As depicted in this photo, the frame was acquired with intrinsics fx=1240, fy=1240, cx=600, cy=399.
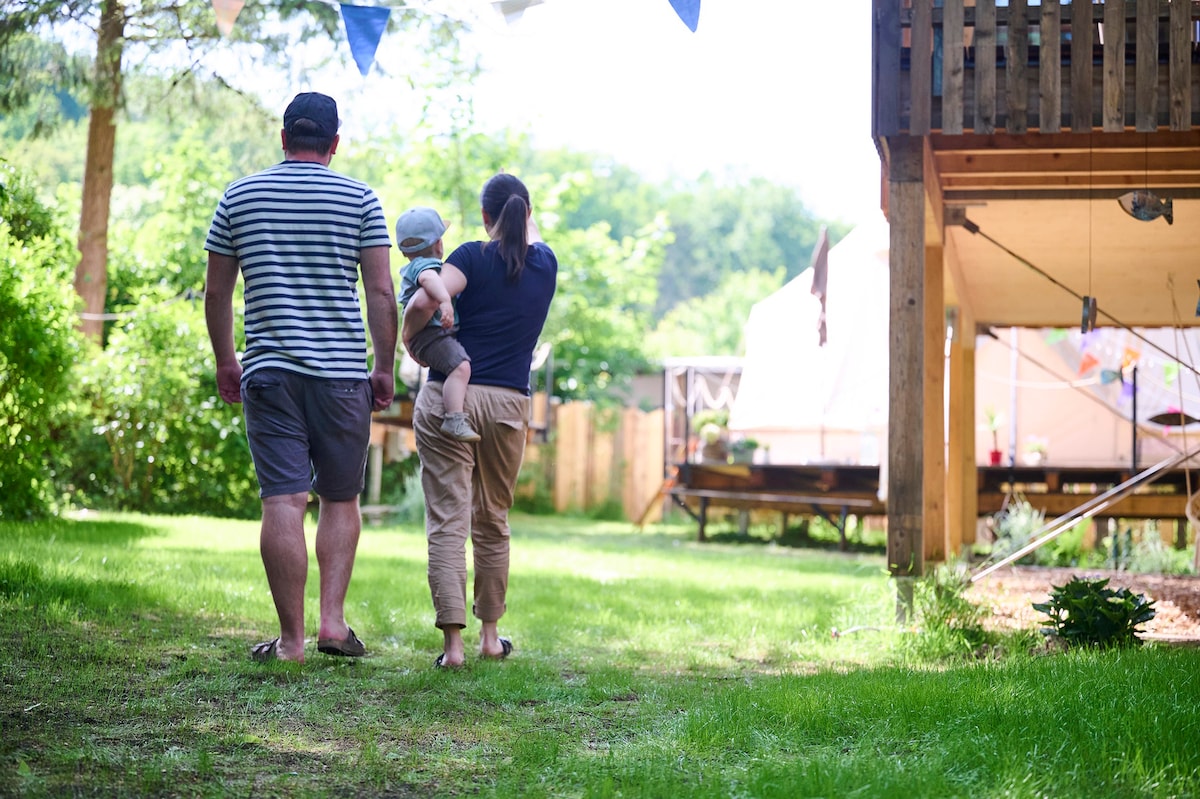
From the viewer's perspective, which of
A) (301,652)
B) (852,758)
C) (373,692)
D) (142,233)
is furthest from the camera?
(142,233)

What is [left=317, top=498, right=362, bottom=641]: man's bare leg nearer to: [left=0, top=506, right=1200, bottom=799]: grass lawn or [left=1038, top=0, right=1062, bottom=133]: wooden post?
[left=0, top=506, right=1200, bottom=799]: grass lawn

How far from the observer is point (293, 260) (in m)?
4.02

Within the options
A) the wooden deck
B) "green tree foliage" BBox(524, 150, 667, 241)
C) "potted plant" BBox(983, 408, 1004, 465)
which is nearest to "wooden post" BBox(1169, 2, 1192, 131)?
the wooden deck

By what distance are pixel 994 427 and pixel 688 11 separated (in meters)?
10.7

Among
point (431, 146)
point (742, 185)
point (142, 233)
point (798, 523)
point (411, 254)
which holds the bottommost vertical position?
point (798, 523)

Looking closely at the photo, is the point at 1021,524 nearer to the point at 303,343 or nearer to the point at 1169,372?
the point at 1169,372

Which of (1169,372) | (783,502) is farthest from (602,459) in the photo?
(1169,372)

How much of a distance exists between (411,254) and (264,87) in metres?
7.17

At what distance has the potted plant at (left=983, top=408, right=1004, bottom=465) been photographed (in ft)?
44.8

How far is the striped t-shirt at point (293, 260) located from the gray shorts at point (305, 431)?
6 centimetres

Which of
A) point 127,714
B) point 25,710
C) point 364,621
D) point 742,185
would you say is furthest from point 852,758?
point 742,185

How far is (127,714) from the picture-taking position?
10.3 feet

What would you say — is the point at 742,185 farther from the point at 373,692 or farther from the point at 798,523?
the point at 373,692

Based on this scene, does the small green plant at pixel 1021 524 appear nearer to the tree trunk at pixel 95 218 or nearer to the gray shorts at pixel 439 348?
the gray shorts at pixel 439 348
